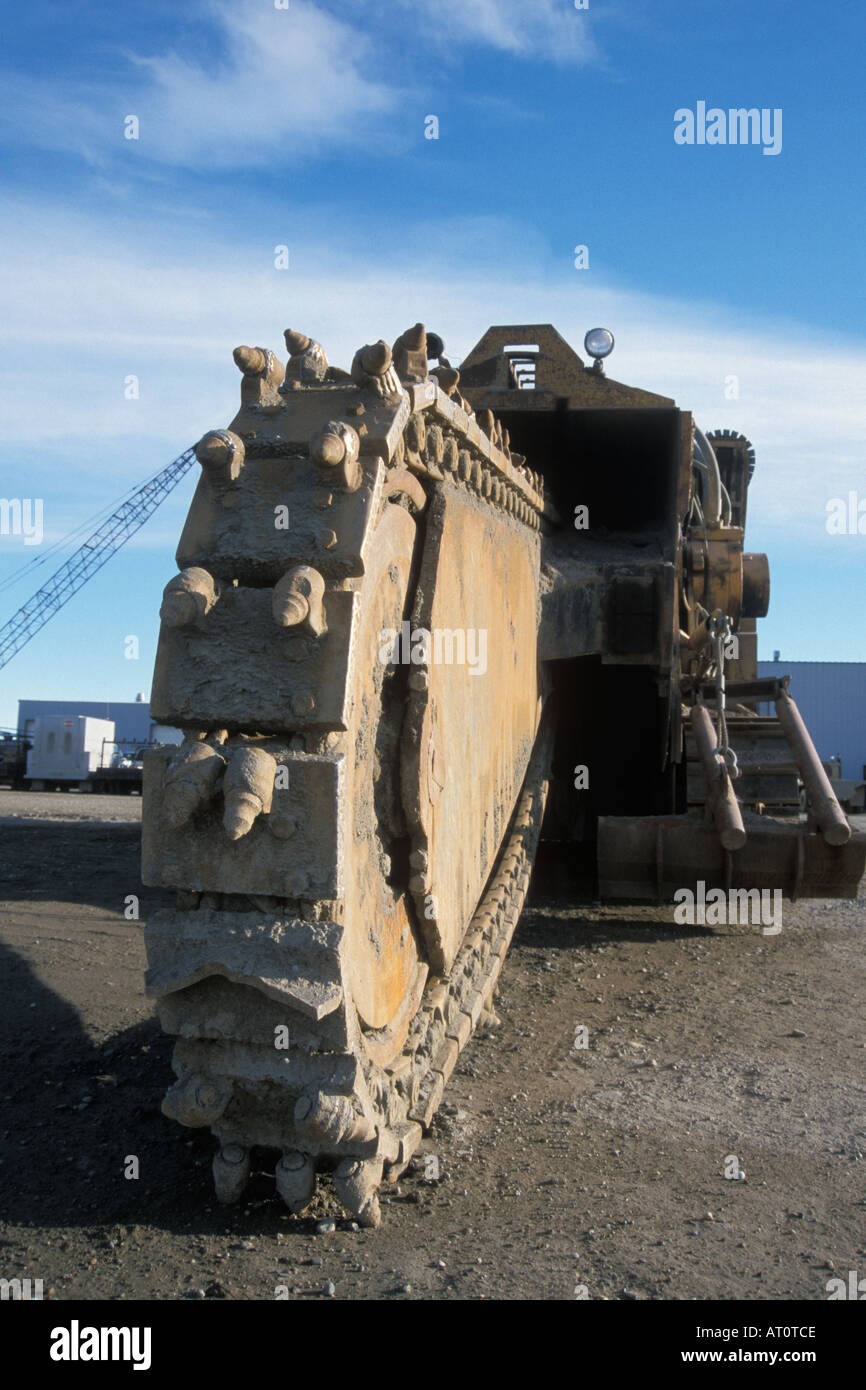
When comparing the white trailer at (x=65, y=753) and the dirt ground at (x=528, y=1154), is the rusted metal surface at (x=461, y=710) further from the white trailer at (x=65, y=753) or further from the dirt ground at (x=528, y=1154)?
the white trailer at (x=65, y=753)

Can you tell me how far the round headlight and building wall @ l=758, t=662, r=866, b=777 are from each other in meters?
34.2

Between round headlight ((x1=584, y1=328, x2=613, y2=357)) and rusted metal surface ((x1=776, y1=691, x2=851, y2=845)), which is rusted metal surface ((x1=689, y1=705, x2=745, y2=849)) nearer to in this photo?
rusted metal surface ((x1=776, y1=691, x2=851, y2=845))

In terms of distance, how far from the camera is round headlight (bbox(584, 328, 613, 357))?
816 centimetres

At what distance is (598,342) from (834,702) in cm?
3583

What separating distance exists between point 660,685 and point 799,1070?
2.59m

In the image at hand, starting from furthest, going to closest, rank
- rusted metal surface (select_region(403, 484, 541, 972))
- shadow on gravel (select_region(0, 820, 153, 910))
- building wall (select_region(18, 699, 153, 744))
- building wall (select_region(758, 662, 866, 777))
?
1. building wall (select_region(18, 699, 153, 744))
2. building wall (select_region(758, 662, 866, 777))
3. shadow on gravel (select_region(0, 820, 153, 910))
4. rusted metal surface (select_region(403, 484, 541, 972))

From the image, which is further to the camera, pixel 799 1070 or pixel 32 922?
pixel 32 922

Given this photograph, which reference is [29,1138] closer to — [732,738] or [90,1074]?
[90,1074]

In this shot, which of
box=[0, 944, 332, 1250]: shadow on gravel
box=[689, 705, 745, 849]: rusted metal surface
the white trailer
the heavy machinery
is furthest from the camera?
the white trailer

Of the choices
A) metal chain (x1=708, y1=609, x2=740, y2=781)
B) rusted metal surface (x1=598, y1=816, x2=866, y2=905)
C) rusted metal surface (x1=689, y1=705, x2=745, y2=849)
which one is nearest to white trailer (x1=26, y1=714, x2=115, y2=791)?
metal chain (x1=708, y1=609, x2=740, y2=781)

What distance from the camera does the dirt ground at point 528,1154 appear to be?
2816 millimetres

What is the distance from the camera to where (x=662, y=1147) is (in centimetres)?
376

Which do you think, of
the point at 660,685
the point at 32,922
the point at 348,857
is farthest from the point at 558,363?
the point at 348,857

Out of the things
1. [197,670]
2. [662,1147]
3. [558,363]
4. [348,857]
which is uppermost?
[558,363]
